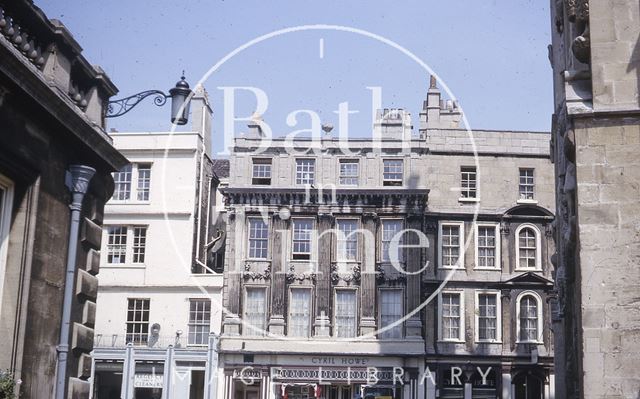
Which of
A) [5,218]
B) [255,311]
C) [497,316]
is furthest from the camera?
[255,311]

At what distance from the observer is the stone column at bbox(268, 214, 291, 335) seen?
136 ft

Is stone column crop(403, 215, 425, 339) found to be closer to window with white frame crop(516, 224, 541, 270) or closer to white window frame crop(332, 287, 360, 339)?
white window frame crop(332, 287, 360, 339)

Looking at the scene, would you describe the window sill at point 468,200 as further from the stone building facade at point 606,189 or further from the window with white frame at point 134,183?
the stone building facade at point 606,189

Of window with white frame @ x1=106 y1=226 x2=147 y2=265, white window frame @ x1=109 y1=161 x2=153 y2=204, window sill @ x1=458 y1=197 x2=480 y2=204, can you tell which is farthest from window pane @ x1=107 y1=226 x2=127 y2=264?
window sill @ x1=458 y1=197 x2=480 y2=204

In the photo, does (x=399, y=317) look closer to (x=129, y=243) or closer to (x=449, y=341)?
(x=449, y=341)

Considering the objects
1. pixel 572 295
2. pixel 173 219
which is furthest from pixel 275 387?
pixel 572 295

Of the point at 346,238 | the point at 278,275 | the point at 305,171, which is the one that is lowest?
the point at 278,275

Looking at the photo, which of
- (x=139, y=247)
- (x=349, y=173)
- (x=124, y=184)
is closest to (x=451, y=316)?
(x=349, y=173)

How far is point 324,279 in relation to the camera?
42.1 metres

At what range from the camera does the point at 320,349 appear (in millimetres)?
41062

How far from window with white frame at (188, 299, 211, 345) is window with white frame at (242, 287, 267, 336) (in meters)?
1.70

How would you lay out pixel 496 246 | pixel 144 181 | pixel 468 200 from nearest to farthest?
pixel 496 246 → pixel 468 200 → pixel 144 181

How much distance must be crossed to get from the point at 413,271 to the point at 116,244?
13.9 metres

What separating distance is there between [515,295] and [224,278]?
44.0 ft
